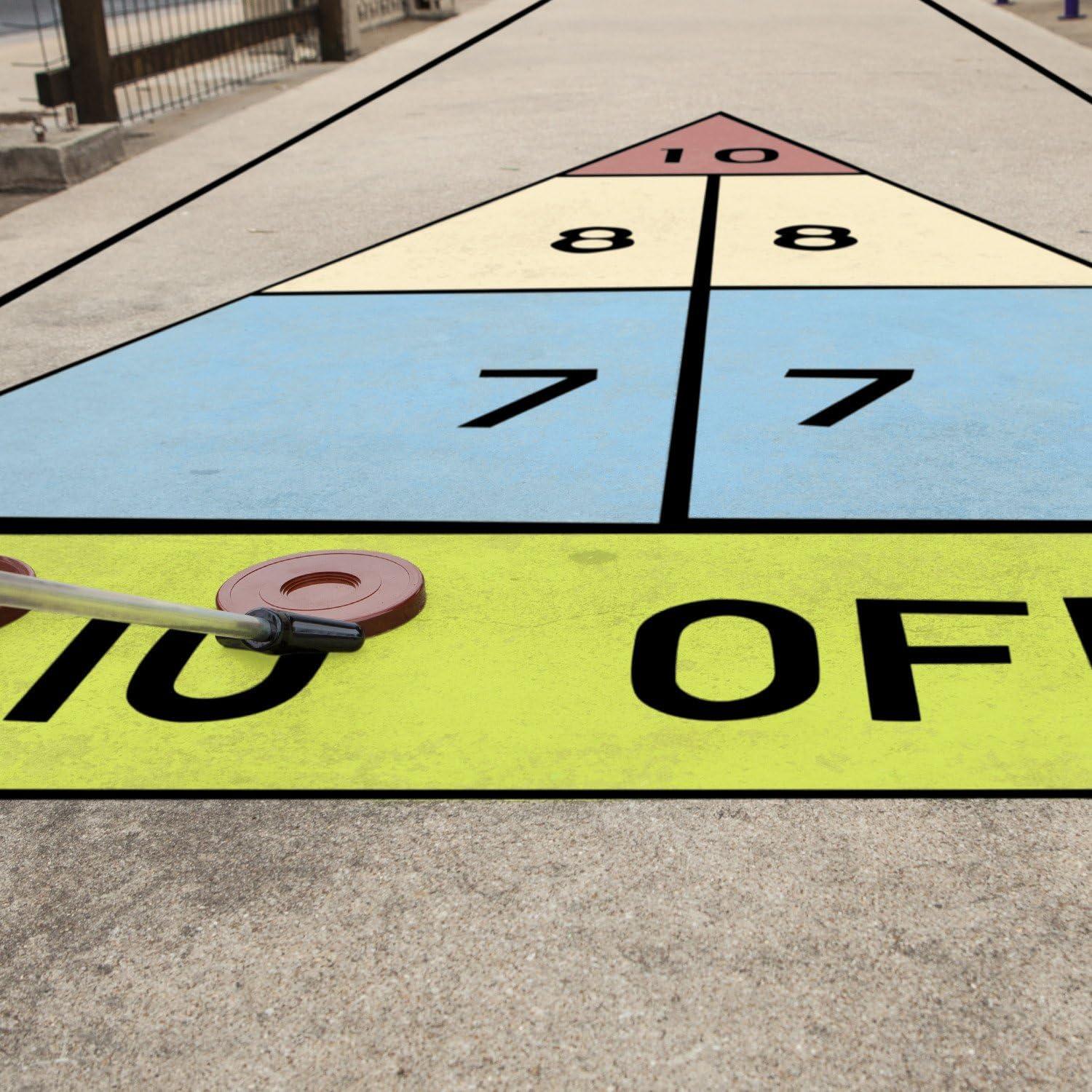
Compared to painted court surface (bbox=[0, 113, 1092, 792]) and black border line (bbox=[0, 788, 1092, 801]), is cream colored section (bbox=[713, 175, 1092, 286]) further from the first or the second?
black border line (bbox=[0, 788, 1092, 801])

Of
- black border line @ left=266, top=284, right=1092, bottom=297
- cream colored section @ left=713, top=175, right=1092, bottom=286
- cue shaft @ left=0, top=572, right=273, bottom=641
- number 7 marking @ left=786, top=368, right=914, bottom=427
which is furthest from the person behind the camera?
cream colored section @ left=713, top=175, right=1092, bottom=286

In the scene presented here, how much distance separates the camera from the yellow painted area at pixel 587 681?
3020 millimetres

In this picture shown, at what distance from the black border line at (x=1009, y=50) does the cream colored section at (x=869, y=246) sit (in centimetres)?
464

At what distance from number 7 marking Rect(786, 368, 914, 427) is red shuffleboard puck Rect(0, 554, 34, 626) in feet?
9.33

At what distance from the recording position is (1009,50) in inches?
621

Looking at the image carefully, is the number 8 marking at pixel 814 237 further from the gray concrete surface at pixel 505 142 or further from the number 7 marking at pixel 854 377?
the number 7 marking at pixel 854 377

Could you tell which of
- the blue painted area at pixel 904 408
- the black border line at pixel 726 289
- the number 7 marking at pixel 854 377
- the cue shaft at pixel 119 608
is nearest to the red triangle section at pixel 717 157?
the black border line at pixel 726 289

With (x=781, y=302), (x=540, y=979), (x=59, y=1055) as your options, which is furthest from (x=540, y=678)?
(x=781, y=302)

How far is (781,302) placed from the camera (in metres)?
6.75

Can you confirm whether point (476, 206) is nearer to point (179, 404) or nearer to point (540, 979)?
point (179, 404)

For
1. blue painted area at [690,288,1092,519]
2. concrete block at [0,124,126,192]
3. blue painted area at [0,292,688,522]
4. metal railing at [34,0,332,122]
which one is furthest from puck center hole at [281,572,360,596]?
metal railing at [34,0,332,122]

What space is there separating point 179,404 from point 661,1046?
13.3 ft

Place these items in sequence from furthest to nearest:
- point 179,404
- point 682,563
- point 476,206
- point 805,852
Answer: point 476,206, point 179,404, point 682,563, point 805,852

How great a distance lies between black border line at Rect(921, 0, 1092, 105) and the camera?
42.2ft
